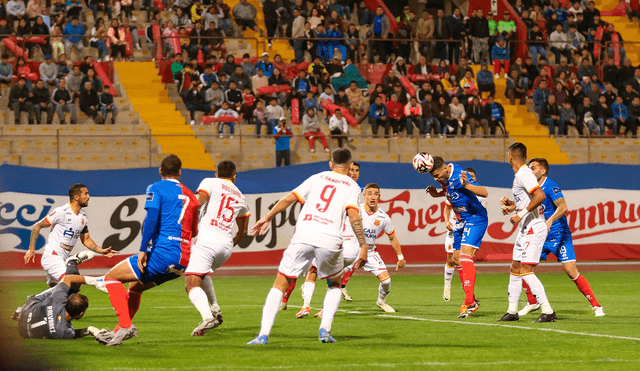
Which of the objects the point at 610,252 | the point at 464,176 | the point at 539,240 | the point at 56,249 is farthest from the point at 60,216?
the point at 610,252

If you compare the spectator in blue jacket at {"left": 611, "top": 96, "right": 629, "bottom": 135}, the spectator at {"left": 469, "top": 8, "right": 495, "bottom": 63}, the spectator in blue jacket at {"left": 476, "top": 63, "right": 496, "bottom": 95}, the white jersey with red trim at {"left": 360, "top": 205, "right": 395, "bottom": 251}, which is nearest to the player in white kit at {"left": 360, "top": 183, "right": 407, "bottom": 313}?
the white jersey with red trim at {"left": 360, "top": 205, "right": 395, "bottom": 251}

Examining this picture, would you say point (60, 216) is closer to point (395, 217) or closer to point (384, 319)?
point (384, 319)

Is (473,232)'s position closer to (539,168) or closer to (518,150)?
(539,168)

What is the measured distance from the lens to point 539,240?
1186 centimetres

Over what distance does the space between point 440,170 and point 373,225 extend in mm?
2755

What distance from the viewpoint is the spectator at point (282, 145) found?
26500mm

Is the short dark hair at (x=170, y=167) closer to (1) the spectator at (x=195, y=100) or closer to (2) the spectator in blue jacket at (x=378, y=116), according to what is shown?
(1) the spectator at (x=195, y=100)

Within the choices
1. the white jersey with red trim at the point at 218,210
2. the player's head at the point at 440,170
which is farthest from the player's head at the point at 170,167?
the player's head at the point at 440,170

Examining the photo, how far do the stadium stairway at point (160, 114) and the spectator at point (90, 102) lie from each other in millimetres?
1754

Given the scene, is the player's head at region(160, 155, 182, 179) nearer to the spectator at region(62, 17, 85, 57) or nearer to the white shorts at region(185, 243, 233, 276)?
the white shorts at region(185, 243, 233, 276)

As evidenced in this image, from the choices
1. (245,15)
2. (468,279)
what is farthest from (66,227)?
(245,15)

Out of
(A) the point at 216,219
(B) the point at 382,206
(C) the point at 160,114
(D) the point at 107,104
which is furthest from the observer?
(C) the point at 160,114

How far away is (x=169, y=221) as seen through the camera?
30.6 feet

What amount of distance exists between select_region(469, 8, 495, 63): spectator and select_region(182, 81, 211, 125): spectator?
1223 centimetres
